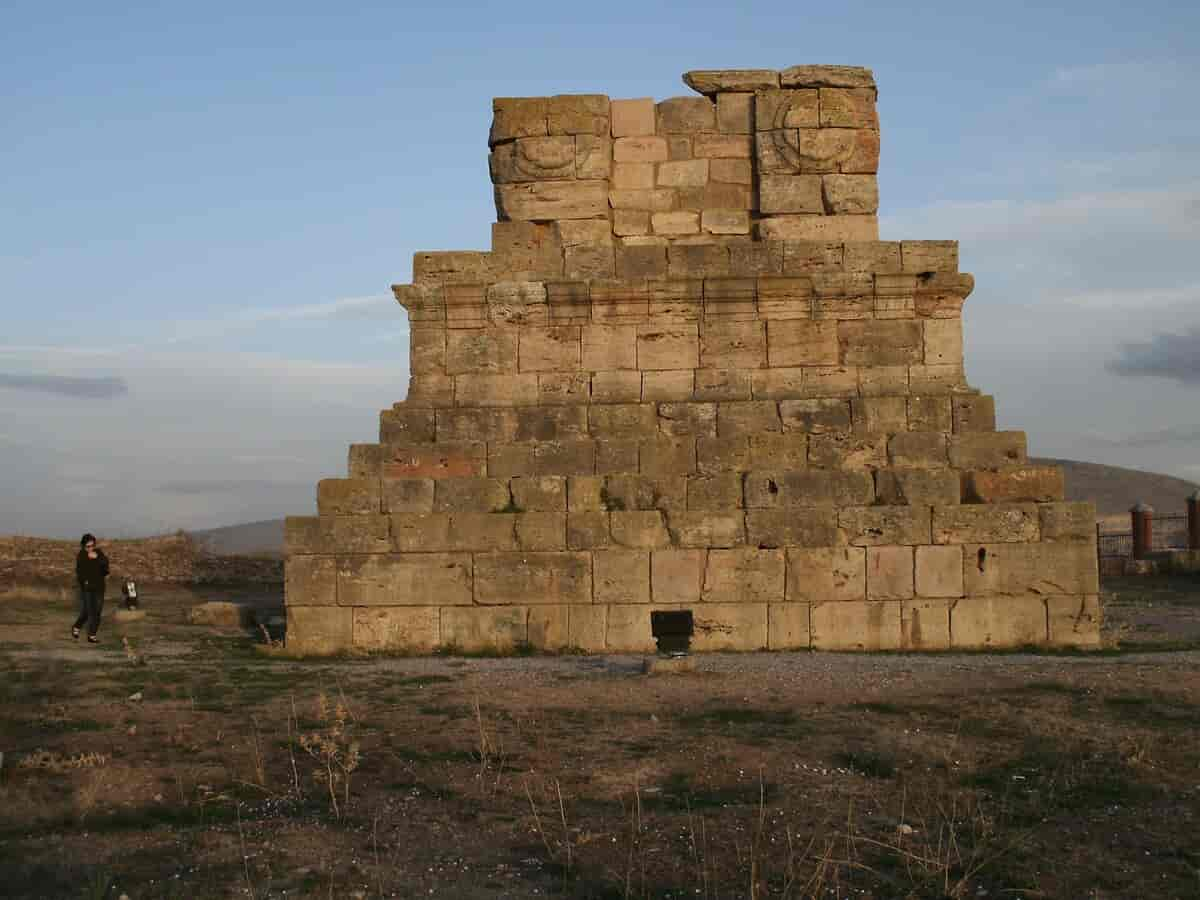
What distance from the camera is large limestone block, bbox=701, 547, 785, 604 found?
11.2 meters

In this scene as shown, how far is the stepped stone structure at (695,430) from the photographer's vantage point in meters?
11.2

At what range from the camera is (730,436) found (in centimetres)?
1175

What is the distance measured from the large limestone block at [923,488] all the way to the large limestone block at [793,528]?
1.85ft

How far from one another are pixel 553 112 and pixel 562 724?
728 centimetres

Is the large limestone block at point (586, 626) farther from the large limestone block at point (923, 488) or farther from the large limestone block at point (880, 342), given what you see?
the large limestone block at point (880, 342)

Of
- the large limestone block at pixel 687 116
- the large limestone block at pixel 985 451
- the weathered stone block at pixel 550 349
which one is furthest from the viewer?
the large limestone block at pixel 687 116

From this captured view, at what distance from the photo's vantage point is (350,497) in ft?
38.3

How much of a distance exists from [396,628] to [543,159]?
15.9 feet

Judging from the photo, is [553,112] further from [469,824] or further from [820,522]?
[469,824]

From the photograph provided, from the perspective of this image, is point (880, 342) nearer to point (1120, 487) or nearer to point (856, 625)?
point (856, 625)

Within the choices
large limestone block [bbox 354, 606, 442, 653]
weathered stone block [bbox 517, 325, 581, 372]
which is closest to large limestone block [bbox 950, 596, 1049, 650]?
weathered stone block [bbox 517, 325, 581, 372]

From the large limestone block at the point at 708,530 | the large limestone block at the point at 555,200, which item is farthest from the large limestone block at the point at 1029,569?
the large limestone block at the point at 555,200

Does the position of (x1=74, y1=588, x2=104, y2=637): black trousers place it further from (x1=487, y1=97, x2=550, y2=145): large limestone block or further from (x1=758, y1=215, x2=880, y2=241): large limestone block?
(x1=758, y1=215, x2=880, y2=241): large limestone block

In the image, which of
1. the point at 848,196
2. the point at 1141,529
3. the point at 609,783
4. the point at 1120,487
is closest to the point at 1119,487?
the point at 1120,487
